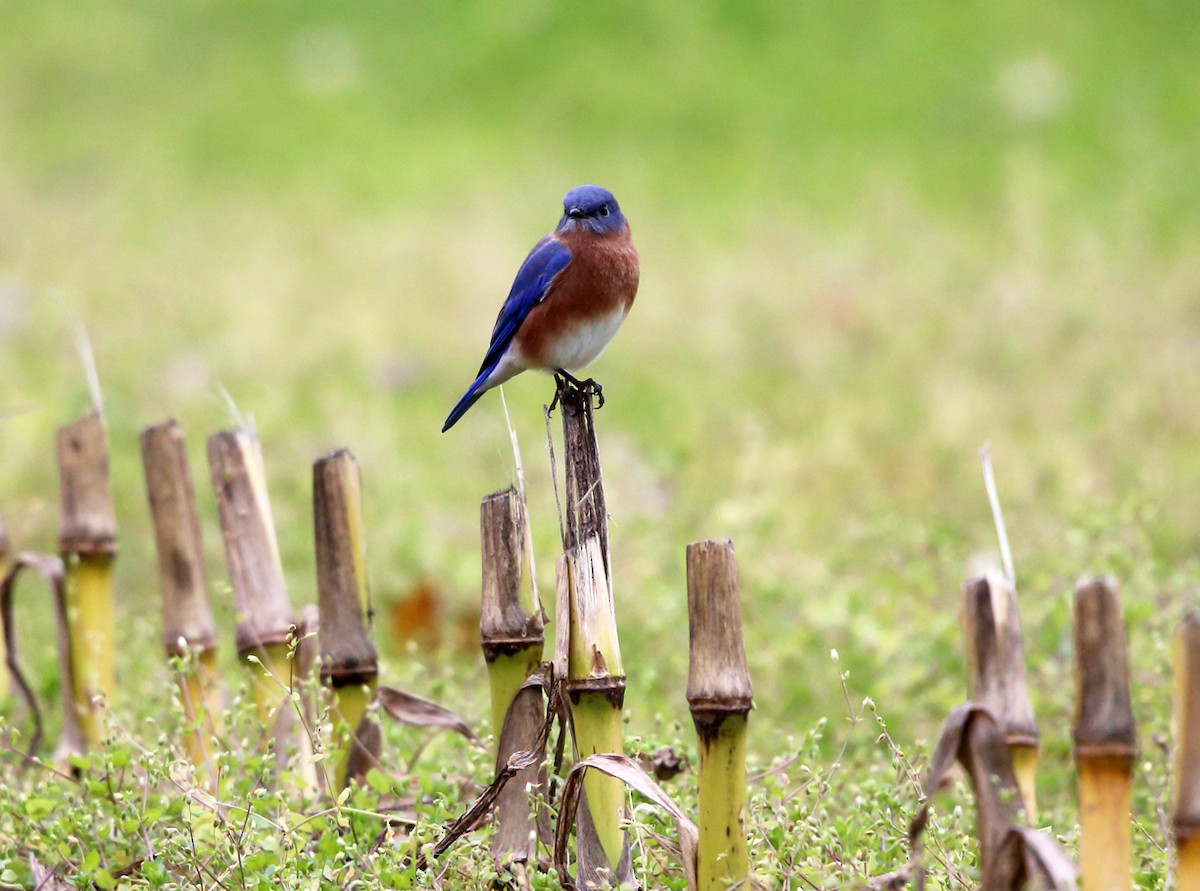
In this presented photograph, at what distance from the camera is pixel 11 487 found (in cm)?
699

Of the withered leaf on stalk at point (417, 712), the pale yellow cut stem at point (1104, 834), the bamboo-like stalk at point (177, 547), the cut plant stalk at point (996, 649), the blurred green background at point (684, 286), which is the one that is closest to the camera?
the pale yellow cut stem at point (1104, 834)

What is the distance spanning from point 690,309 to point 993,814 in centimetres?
807

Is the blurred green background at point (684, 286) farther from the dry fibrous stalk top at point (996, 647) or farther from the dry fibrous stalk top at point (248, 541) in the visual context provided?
the dry fibrous stalk top at point (996, 647)

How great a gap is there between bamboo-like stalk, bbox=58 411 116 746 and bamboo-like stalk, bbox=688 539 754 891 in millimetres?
1856

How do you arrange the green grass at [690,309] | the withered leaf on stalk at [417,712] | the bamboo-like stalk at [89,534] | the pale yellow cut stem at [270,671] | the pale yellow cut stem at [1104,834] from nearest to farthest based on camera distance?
1. the pale yellow cut stem at [1104,834]
2. the withered leaf on stalk at [417,712]
3. the pale yellow cut stem at [270,671]
4. the bamboo-like stalk at [89,534]
5. the green grass at [690,309]

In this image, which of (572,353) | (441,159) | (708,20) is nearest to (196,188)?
(441,159)

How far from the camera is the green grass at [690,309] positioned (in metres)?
4.84

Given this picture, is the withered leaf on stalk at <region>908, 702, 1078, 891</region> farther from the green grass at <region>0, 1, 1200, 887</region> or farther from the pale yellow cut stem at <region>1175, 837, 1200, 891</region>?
the green grass at <region>0, 1, 1200, 887</region>

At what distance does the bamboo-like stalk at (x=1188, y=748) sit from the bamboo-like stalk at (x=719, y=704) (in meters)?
0.70

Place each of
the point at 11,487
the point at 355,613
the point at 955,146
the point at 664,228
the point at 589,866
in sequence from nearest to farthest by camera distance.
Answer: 1. the point at 589,866
2. the point at 355,613
3. the point at 11,487
4. the point at 664,228
5. the point at 955,146

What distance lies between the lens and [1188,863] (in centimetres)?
211

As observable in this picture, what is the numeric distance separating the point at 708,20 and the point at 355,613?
12847 mm

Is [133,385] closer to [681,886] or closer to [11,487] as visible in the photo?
[11,487]

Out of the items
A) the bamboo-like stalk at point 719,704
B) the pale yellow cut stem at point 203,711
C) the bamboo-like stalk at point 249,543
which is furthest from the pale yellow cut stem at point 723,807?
the bamboo-like stalk at point 249,543
